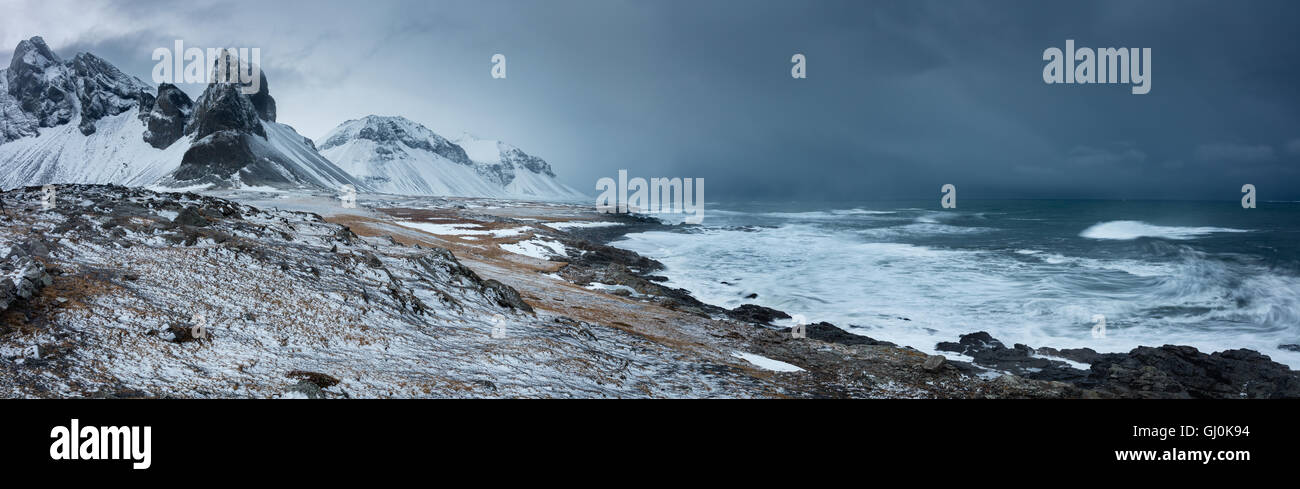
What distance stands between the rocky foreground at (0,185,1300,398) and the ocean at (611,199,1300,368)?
4.47 m

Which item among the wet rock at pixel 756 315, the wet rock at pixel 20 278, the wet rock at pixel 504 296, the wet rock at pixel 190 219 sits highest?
the wet rock at pixel 190 219

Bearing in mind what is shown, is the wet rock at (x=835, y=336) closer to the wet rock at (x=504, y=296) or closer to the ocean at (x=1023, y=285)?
the ocean at (x=1023, y=285)

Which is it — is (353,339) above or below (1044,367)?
above

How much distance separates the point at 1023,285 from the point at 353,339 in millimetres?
38439

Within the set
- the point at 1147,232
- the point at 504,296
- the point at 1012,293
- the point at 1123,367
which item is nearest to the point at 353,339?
the point at 504,296

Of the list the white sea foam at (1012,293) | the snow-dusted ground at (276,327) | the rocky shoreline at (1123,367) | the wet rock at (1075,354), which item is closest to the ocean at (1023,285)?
the white sea foam at (1012,293)

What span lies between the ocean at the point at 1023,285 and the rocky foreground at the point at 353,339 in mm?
4475

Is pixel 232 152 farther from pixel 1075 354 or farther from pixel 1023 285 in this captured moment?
pixel 1075 354

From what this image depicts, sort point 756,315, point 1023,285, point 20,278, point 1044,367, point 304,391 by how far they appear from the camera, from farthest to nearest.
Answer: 1. point 1023,285
2. point 756,315
3. point 1044,367
4. point 20,278
5. point 304,391

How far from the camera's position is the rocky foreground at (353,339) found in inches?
302

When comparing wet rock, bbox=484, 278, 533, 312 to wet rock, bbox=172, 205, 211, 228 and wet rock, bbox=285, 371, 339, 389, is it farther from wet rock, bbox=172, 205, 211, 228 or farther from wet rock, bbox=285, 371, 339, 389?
wet rock, bbox=172, 205, 211, 228

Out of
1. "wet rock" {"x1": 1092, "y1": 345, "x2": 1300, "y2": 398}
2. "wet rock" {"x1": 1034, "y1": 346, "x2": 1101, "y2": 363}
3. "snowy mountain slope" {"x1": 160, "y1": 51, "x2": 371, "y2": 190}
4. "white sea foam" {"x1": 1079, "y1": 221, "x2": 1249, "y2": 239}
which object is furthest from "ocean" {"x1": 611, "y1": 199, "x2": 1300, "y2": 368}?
"snowy mountain slope" {"x1": 160, "y1": 51, "x2": 371, "y2": 190}

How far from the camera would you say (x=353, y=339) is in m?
9.90

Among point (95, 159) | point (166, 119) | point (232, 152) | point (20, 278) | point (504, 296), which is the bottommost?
point (504, 296)
